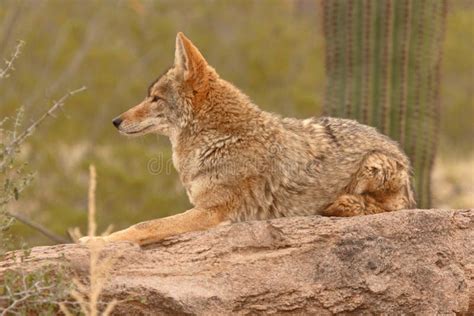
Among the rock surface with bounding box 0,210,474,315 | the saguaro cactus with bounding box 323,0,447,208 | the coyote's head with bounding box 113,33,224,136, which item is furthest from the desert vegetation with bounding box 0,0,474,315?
the rock surface with bounding box 0,210,474,315

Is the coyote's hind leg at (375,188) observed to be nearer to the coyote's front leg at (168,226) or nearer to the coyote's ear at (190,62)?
the coyote's front leg at (168,226)

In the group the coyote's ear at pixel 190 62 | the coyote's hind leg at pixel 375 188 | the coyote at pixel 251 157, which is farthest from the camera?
the coyote's ear at pixel 190 62

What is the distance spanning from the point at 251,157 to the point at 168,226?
868mm

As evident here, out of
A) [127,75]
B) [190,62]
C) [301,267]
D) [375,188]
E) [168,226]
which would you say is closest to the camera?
[301,267]

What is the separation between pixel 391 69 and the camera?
11.7 meters

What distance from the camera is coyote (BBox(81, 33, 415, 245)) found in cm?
827

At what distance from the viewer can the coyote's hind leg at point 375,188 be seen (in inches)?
331

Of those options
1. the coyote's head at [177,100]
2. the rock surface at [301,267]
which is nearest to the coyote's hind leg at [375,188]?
the rock surface at [301,267]

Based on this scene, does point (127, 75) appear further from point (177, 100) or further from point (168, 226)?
point (168, 226)

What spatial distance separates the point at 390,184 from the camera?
28.2 feet

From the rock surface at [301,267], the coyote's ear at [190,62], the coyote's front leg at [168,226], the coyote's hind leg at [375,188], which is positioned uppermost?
the coyote's ear at [190,62]

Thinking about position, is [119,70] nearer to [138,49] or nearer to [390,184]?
[138,49]

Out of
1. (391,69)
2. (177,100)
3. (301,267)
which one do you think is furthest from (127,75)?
(301,267)

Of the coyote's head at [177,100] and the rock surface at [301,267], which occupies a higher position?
the coyote's head at [177,100]
